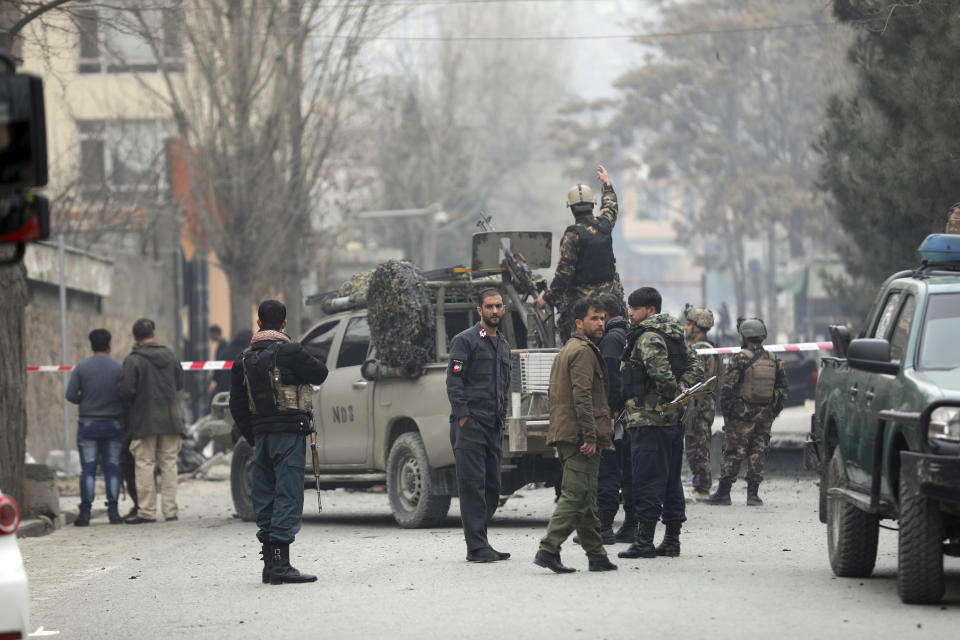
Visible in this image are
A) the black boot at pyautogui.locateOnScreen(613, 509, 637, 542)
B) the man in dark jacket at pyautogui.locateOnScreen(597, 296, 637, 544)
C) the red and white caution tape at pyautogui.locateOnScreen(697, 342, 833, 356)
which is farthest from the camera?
the red and white caution tape at pyautogui.locateOnScreen(697, 342, 833, 356)

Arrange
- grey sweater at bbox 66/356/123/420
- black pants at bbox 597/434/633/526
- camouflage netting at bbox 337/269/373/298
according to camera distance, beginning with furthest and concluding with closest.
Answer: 1. grey sweater at bbox 66/356/123/420
2. camouflage netting at bbox 337/269/373/298
3. black pants at bbox 597/434/633/526

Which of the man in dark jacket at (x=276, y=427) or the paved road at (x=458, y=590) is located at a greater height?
the man in dark jacket at (x=276, y=427)

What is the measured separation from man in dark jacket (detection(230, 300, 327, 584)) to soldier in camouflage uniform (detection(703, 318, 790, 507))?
7.01m

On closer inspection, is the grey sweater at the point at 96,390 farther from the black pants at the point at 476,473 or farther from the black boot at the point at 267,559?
the black boot at the point at 267,559

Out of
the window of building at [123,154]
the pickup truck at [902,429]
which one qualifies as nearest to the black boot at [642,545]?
the pickup truck at [902,429]

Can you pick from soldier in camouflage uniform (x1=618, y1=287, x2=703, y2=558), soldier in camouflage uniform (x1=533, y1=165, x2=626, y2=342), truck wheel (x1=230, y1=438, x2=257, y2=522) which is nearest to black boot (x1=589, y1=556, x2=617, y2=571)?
soldier in camouflage uniform (x1=618, y1=287, x2=703, y2=558)

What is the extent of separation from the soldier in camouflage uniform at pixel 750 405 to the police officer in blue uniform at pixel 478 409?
5677mm

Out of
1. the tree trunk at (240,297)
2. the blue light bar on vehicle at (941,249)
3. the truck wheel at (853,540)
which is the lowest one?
the truck wheel at (853,540)

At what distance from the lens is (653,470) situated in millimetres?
11656

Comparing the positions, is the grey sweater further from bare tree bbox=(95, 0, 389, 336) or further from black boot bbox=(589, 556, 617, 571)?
bare tree bbox=(95, 0, 389, 336)

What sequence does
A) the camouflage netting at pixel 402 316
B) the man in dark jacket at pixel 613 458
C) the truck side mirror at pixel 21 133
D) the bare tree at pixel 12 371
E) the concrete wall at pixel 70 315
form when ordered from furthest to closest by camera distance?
the concrete wall at pixel 70 315, the bare tree at pixel 12 371, the camouflage netting at pixel 402 316, the man in dark jacket at pixel 613 458, the truck side mirror at pixel 21 133

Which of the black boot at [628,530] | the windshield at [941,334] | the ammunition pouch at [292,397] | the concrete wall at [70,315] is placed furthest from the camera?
the concrete wall at [70,315]

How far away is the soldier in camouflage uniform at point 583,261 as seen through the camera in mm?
14766

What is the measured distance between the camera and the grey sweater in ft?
55.8
